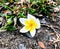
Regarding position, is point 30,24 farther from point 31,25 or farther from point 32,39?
point 32,39

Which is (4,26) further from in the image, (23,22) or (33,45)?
(33,45)

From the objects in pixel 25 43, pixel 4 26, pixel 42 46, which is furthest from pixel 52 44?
pixel 4 26

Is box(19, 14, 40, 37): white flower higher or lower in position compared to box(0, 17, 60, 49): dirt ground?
higher

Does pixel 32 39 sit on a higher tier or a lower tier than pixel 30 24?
lower

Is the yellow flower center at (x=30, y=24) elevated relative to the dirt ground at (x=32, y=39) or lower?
elevated

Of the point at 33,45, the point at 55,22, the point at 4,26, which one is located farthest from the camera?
the point at 55,22

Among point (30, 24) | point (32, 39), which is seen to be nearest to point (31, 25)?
point (30, 24)

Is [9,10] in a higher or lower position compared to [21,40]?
higher

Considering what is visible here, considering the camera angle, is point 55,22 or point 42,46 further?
point 55,22

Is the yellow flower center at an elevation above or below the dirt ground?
above

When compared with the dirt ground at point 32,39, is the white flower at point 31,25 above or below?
above

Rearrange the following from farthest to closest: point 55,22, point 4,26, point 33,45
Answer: point 55,22
point 4,26
point 33,45
